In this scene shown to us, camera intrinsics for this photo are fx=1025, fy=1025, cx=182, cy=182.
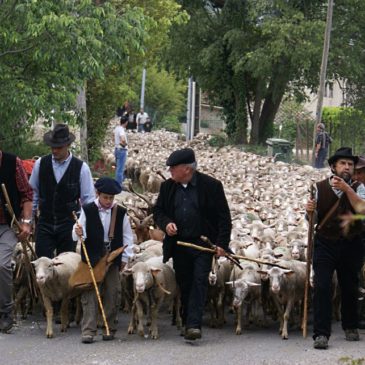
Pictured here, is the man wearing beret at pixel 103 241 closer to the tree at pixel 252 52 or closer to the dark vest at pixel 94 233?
the dark vest at pixel 94 233

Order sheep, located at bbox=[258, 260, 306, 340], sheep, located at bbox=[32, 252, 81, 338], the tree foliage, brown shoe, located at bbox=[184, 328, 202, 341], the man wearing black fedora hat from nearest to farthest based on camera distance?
brown shoe, located at bbox=[184, 328, 202, 341]
sheep, located at bbox=[32, 252, 81, 338]
sheep, located at bbox=[258, 260, 306, 340]
the man wearing black fedora hat
the tree foliage

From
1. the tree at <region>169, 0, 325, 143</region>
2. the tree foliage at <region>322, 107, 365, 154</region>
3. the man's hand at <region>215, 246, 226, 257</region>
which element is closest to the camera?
the man's hand at <region>215, 246, 226, 257</region>

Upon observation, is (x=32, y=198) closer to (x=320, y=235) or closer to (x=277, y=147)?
(x=320, y=235)

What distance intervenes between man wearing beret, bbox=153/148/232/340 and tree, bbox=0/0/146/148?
5019 mm

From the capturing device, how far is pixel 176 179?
9.93 metres

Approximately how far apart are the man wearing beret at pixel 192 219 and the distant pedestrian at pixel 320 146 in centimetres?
2245

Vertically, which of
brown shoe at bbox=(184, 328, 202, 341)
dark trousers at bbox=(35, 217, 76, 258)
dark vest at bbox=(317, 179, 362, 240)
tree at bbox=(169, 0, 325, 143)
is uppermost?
tree at bbox=(169, 0, 325, 143)

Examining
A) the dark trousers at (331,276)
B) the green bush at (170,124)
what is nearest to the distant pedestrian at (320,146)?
the dark trousers at (331,276)

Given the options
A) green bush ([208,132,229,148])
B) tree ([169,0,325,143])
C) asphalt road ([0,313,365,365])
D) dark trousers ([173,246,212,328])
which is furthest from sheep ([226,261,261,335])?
green bush ([208,132,229,148])

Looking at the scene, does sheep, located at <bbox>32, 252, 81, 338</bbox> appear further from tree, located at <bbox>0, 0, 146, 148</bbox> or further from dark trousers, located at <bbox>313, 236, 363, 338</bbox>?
tree, located at <bbox>0, 0, 146, 148</bbox>

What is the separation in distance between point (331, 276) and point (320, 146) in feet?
75.9

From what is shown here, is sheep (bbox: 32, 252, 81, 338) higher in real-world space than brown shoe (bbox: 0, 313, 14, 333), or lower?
higher

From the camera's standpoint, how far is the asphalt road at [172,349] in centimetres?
908

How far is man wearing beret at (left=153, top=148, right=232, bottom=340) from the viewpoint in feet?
32.1
